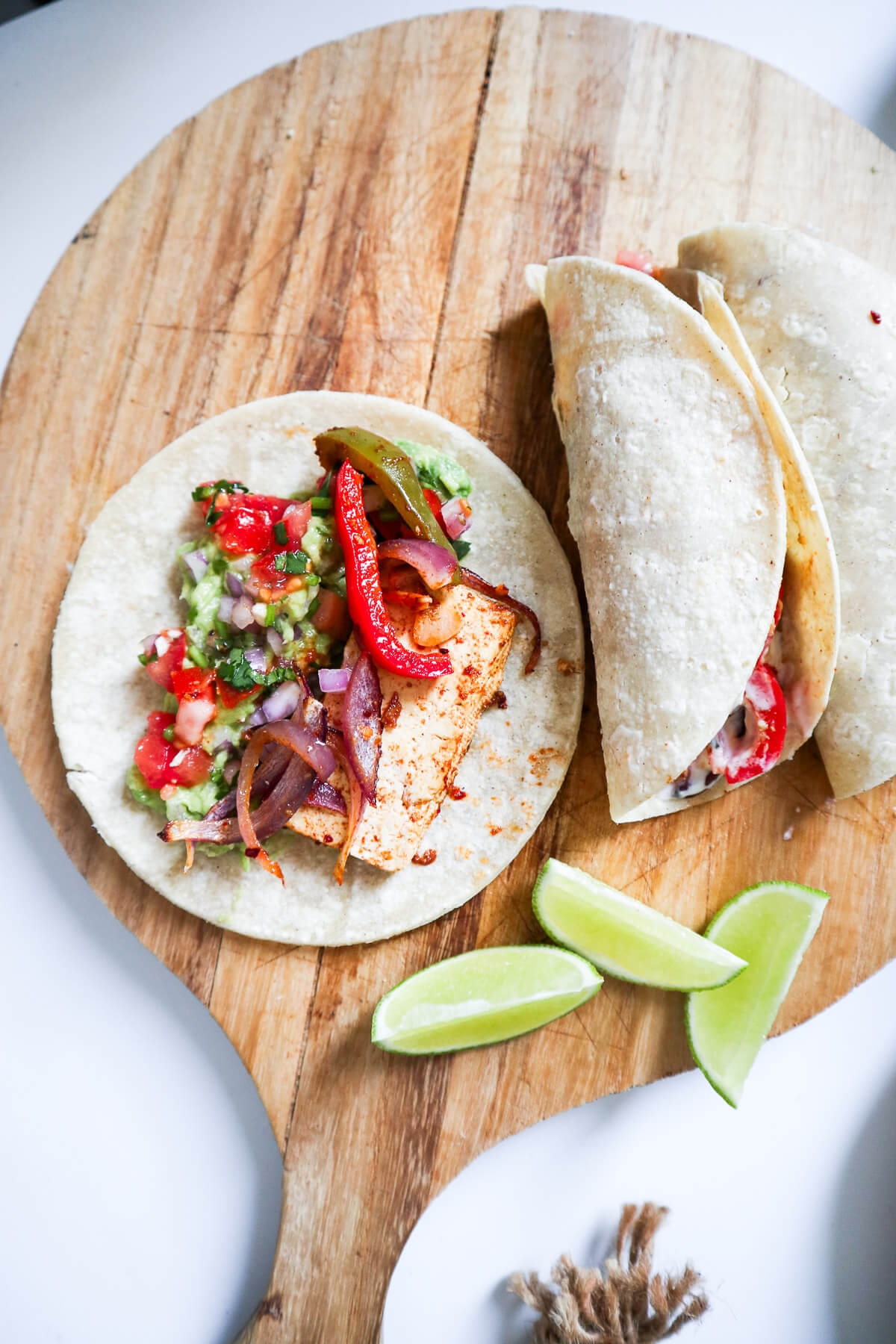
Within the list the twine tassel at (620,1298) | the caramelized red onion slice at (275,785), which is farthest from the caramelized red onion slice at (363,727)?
the twine tassel at (620,1298)

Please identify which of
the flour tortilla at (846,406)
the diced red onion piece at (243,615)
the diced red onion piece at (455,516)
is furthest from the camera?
the diced red onion piece at (455,516)

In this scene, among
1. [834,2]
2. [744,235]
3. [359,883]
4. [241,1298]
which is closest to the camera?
[744,235]

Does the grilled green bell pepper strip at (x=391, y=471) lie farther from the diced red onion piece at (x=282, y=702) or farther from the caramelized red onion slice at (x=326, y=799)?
the caramelized red onion slice at (x=326, y=799)

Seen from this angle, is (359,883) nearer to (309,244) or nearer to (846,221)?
(309,244)

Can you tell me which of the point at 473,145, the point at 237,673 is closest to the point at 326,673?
the point at 237,673

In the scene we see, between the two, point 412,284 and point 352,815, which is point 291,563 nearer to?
point 352,815

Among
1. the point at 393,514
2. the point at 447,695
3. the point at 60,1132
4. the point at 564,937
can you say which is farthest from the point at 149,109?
the point at 60,1132

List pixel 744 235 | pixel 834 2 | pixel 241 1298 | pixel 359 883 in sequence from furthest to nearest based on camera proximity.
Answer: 1. pixel 834 2
2. pixel 241 1298
3. pixel 359 883
4. pixel 744 235
